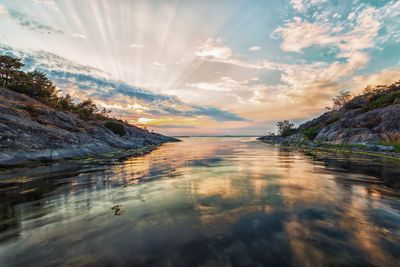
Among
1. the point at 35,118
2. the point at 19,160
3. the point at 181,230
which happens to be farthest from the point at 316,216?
the point at 35,118

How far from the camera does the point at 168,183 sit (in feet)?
50.9

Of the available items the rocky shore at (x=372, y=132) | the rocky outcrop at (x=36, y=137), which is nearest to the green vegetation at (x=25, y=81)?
the rocky outcrop at (x=36, y=137)

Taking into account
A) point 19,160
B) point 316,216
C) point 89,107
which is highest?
point 89,107

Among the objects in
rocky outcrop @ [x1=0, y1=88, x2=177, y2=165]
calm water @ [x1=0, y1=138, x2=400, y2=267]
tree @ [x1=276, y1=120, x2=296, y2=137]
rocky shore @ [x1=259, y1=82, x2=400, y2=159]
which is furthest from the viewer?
tree @ [x1=276, y1=120, x2=296, y2=137]

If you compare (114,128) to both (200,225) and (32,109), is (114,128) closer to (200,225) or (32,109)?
(32,109)

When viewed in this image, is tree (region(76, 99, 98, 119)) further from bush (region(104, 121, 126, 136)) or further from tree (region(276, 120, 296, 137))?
tree (region(276, 120, 296, 137))

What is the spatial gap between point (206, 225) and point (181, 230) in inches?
43.1

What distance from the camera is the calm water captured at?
5.66 m

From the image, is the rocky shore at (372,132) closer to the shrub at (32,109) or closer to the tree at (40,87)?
the shrub at (32,109)

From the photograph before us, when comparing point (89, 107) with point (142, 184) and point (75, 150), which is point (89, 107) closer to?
point (75, 150)

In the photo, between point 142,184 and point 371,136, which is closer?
point 142,184

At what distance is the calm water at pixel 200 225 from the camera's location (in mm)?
5664

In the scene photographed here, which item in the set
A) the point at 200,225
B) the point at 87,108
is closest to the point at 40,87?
the point at 87,108

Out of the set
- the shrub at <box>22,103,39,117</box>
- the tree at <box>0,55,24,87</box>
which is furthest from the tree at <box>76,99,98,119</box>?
the shrub at <box>22,103,39,117</box>
